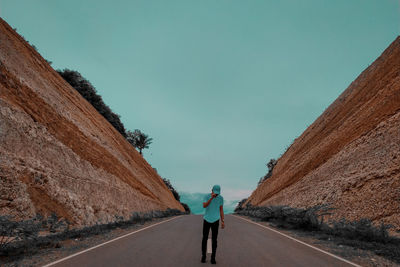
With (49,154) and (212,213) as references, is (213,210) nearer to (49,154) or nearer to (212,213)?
(212,213)

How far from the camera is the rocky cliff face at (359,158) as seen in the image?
1238 centimetres

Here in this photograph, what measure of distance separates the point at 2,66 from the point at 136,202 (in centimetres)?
1449

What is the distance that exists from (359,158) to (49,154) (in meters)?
19.3

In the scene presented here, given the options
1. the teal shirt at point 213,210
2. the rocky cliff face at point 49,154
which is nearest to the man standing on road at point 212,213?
the teal shirt at point 213,210

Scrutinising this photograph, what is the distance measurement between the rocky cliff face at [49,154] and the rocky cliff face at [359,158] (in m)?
13.4

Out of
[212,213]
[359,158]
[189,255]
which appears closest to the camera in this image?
[212,213]

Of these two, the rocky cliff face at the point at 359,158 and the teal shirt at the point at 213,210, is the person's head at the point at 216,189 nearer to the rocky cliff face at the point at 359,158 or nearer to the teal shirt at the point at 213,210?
the teal shirt at the point at 213,210

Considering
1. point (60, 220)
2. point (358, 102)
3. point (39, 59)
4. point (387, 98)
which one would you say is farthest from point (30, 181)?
point (358, 102)

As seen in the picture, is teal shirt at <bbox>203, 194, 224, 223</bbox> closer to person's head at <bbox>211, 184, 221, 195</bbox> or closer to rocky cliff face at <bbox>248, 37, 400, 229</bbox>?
person's head at <bbox>211, 184, 221, 195</bbox>

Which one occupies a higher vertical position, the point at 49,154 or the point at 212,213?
the point at 49,154

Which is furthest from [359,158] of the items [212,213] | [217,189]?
[212,213]

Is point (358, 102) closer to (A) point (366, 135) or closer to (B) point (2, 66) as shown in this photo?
(A) point (366, 135)

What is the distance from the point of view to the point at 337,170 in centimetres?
1956

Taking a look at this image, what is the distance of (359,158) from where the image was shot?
1752 cm
